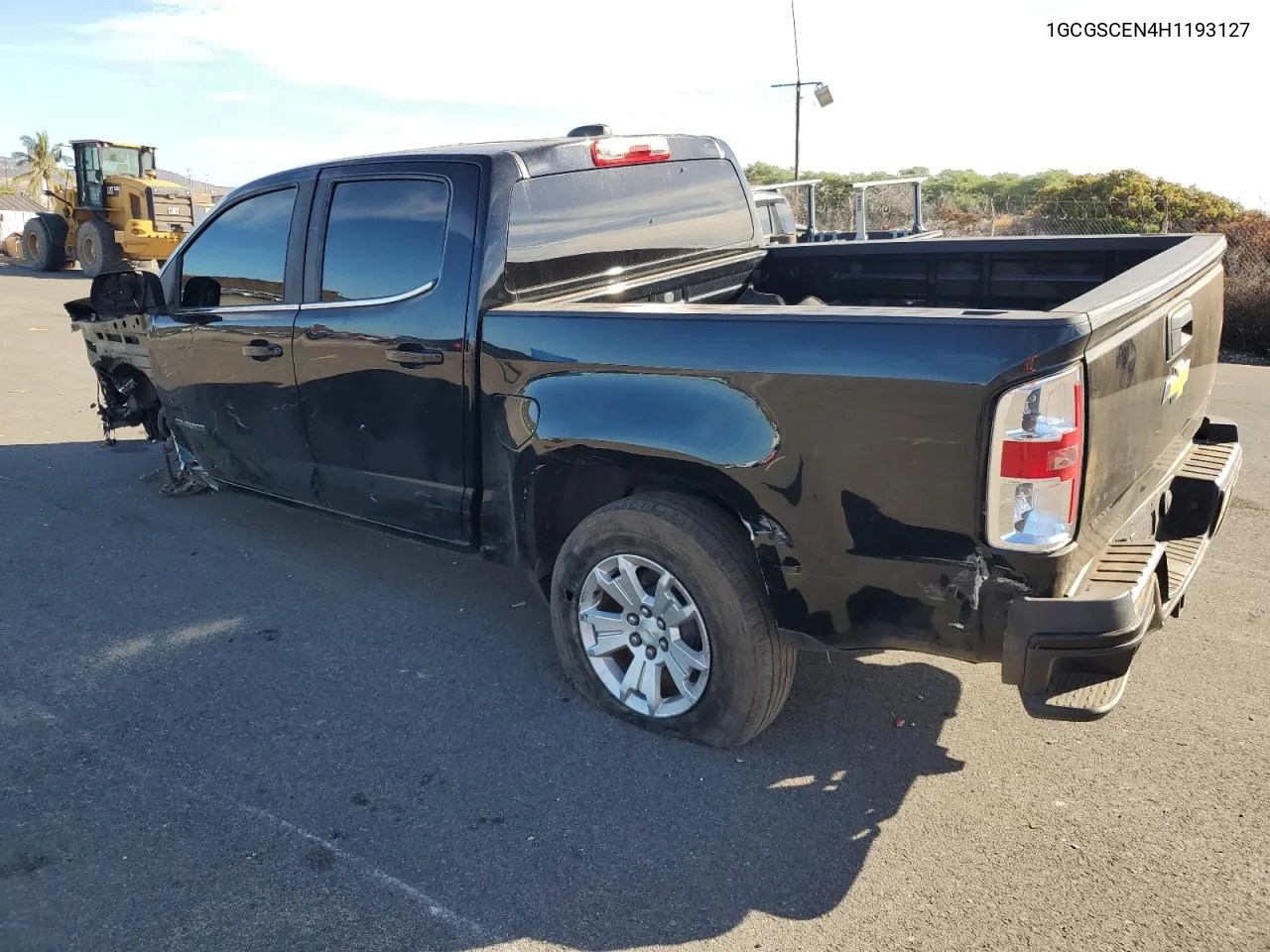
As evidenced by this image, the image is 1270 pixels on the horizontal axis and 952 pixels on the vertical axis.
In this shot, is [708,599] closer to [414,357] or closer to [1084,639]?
[1084,639]

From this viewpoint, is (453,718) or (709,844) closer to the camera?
(709,844)

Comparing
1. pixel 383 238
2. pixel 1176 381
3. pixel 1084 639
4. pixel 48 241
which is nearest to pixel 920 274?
pixel 1176 381

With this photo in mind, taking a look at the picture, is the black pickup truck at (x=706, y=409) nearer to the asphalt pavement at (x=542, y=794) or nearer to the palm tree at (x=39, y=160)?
the asphalt pavement at (x=542, y=794)

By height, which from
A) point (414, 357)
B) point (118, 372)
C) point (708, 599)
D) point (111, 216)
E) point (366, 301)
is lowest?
point (708, 599)

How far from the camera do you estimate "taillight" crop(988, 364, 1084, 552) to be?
2.61m

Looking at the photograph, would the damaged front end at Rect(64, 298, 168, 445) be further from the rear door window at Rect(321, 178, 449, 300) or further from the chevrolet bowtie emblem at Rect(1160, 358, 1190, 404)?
the chevrolet bowtie emblem at Rect(1160, 358, 1190, 404)

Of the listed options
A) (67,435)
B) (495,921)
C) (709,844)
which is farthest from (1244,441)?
(67,435)

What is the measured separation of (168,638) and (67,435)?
4498 millimetres

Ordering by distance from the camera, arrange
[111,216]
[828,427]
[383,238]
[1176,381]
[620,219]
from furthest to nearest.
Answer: [111,216]
[620,219]
[383,238]
[1176,381]
[828,427]

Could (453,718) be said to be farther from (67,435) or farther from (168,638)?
(67,435)

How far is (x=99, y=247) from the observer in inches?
869

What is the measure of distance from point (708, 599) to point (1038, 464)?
1.13 meters

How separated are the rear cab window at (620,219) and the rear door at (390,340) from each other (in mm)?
232

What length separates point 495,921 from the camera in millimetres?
2740
